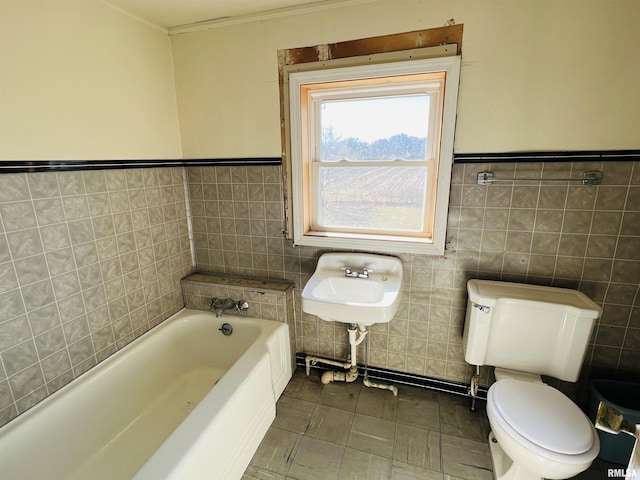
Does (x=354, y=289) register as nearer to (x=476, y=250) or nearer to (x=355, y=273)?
(x=355, y=273)

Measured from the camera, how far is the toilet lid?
1.13 meters

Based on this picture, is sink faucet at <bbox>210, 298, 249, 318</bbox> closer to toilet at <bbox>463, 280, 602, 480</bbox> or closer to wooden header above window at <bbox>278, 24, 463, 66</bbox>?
toilet at <bbox>463, 280, 602, 480</bbox>

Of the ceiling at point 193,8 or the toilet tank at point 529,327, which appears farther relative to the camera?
the ceiling at point 193,8

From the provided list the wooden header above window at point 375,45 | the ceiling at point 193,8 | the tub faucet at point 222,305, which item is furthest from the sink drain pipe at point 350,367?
the ceiling at point 193,8

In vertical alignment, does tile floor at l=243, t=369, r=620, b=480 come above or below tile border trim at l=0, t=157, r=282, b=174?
below

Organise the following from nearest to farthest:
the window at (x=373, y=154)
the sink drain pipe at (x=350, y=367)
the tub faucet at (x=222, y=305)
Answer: the window at (x=373, y=154) → the sink drain pipe at (x=350, y=367) → the tub faucet at (x=222, y=305)

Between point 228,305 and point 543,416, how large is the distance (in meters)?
1.71

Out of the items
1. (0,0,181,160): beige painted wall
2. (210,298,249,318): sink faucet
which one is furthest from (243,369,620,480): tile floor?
(0,0,181,160): beige painted wall

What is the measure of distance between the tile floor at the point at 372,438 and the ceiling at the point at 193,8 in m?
2.29

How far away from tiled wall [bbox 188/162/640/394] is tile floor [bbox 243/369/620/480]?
218mm

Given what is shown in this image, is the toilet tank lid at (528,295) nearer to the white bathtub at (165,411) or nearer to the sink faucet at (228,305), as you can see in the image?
the white bathtub at (165,411)

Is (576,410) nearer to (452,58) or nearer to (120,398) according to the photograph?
(452,58)

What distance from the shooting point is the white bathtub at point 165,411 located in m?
1.20

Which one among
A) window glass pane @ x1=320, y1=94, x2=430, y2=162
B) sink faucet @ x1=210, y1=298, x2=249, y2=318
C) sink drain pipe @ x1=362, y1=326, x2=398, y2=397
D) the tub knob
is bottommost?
sink drain pipe @ x1=362, y1=326, x2=398, y2=397
